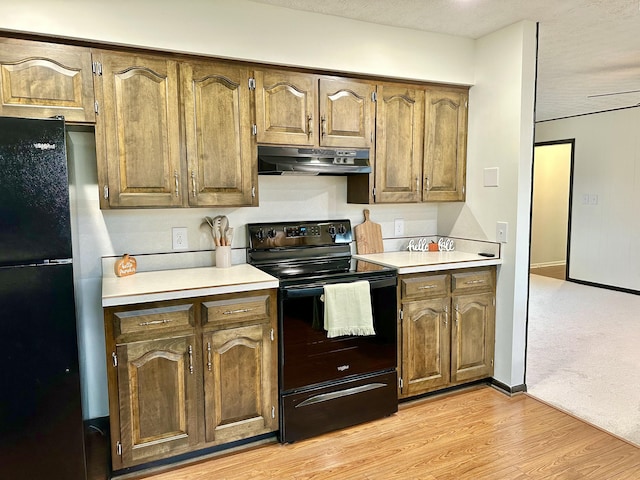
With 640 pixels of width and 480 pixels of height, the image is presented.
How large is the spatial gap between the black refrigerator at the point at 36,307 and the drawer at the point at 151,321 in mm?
240

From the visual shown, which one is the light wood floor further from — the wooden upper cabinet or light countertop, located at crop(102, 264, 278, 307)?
the wooden upper cabinet

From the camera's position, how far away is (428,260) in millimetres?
3094

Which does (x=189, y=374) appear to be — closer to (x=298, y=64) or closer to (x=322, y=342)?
(x=322, y=342)

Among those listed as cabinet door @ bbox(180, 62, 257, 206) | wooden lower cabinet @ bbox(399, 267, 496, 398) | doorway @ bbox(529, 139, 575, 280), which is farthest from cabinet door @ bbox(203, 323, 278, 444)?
doorway @ bbox(529, 139, 575, 280)

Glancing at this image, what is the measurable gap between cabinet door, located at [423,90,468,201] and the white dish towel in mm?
1038

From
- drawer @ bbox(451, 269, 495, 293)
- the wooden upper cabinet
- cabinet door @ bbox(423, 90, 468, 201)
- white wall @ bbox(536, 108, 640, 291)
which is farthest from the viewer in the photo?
white wall @ bbox(536, 108, 640, 291)

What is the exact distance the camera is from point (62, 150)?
6.18ft

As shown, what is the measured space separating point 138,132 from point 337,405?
1915 mm

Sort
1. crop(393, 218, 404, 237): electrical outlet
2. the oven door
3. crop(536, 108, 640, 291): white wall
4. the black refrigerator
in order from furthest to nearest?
crop(536, 108, 640, 291): white wall → crop(393, 218, 404, 237): electrical outlet → the oven door → the black refrigerator

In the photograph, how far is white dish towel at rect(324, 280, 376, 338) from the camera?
2.57 meters

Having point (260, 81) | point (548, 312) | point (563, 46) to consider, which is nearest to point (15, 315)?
point (260, 81)

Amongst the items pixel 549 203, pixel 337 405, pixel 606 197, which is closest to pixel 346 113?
pixel 337 405

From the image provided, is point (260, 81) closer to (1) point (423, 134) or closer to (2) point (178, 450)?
(1) point (423, 134)

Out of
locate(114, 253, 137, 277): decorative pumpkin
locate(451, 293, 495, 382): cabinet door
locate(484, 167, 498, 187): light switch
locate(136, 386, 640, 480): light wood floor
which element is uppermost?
locate(484, 167, 498, 187): light switch
